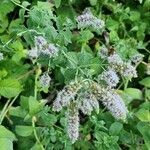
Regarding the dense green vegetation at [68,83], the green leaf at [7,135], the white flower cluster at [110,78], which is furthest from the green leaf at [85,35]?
the green leaf at [7,135]

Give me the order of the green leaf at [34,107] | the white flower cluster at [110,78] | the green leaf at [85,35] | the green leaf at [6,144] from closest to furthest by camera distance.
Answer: the white flower cluster at [110,78]
the green leaf at [6,144]
the green leaf at [34,107]
the green leaf at [85,35]

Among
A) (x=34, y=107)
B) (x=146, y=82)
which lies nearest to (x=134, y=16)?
(x=146, y=82)

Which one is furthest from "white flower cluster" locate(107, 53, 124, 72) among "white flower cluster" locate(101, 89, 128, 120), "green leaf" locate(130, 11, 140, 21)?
"green leaf" locate(130, 11, 140, 21)

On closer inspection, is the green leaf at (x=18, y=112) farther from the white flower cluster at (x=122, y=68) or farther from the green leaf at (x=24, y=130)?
the white flower cluster at (x=122, y=68)

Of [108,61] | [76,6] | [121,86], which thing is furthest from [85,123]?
[76,6]

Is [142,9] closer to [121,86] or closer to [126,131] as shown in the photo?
[121,86]

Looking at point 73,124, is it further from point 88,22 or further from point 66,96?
point 88,22
